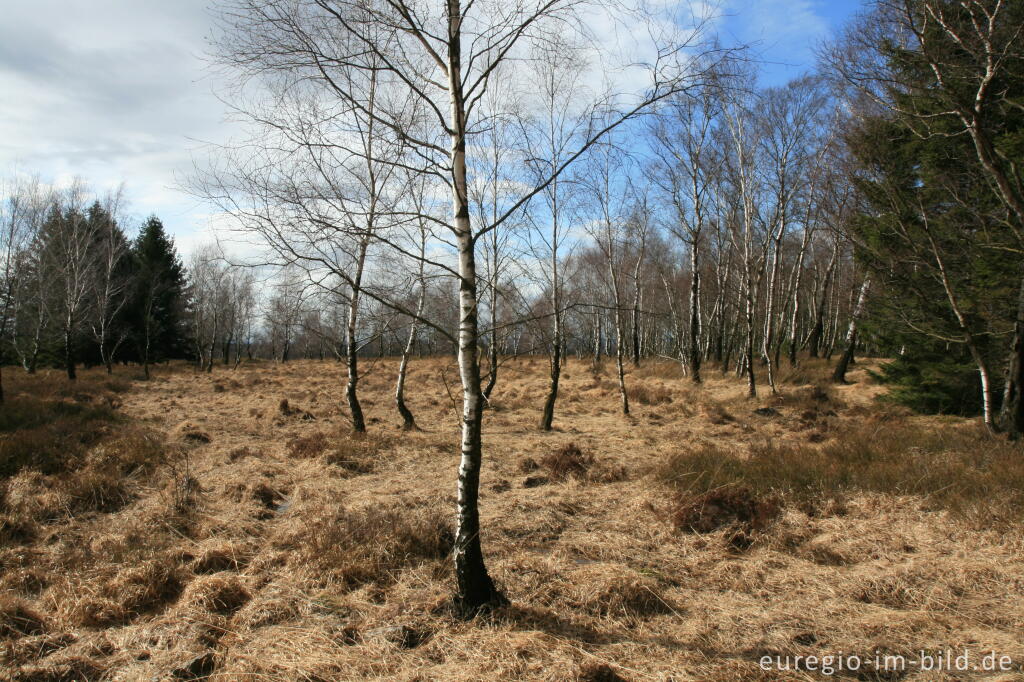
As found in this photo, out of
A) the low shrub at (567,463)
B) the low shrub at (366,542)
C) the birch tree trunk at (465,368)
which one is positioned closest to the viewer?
the birch tree trunk at (465,368)

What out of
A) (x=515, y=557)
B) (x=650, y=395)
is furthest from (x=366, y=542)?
(x=650, y=395)

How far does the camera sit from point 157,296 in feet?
104

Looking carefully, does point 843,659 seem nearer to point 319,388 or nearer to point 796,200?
point 796,200

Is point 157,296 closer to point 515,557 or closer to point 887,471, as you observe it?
point 515,557

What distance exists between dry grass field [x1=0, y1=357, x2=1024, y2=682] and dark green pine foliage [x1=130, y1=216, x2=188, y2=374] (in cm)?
2547

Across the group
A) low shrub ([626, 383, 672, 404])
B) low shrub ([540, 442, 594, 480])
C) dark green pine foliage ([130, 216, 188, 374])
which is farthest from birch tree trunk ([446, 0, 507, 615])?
dark green pine foliage ([130, 216, 188, 374])

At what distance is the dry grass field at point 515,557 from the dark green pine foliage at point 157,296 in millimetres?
25470

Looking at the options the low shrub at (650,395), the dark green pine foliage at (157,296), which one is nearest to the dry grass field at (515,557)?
the low shrub at (650,395)

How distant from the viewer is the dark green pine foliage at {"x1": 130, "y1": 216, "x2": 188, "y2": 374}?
3050 centimetres

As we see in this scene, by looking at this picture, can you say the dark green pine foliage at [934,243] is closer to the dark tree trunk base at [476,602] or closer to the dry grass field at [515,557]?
the dry grass field at [515,557]

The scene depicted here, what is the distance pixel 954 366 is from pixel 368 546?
1207 cm

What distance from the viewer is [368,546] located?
4.80 metres

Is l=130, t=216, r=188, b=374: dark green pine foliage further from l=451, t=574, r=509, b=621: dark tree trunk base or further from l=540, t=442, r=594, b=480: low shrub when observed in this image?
l=451, t=574, r=509, b=621: dark tree trunk base

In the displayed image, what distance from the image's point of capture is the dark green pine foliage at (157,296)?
30.5m
